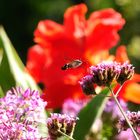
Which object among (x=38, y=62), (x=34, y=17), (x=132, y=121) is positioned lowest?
(x=132, y=121)

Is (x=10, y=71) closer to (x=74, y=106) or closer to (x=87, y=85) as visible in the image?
(x=74, y=106)

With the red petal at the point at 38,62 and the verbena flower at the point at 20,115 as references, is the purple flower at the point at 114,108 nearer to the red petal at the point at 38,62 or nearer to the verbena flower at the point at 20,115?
the red petal at the point at 38,62

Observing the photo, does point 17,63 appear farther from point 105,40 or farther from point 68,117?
point 68,117

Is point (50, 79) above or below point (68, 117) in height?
above

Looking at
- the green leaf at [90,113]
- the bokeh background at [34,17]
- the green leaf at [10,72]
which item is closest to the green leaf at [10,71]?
the green leaf at [10,72]

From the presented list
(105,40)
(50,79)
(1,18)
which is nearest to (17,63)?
(50,79)

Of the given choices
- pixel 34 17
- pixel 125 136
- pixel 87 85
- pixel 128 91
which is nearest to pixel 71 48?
pixel 128 91

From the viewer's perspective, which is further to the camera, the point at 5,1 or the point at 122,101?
the point at 5,1
